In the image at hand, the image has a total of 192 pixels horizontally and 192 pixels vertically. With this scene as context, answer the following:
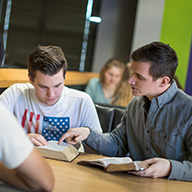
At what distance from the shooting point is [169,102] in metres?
1.72

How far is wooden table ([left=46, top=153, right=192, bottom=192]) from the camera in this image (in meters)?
1.25

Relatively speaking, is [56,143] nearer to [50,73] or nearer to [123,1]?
[50,73]

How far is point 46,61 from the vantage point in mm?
1874

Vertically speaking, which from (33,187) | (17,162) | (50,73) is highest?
(50,73)

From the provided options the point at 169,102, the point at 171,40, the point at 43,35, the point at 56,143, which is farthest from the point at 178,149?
the point at 171,40

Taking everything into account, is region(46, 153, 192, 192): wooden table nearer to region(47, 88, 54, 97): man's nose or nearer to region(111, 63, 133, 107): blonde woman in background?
region(47, 88, 54, 97): man's nose

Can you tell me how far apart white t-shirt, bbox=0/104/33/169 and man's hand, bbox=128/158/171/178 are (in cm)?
69

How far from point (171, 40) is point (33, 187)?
178 inches

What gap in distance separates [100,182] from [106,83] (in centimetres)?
330

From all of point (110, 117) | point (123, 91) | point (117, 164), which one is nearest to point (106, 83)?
point (123, 91)

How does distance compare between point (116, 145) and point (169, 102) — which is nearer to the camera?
point (169, 102)

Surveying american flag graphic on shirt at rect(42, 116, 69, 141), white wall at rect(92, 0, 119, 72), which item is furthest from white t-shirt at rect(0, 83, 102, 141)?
white wall at rect(92, 0, 119, 72)

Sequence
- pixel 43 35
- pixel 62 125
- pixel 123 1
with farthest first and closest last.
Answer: pixel 123 1, pixel 43 35, pixel 62 125

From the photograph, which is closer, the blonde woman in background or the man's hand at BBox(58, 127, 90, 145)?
the man's hand at BBox(58, 127, 90, 145)
